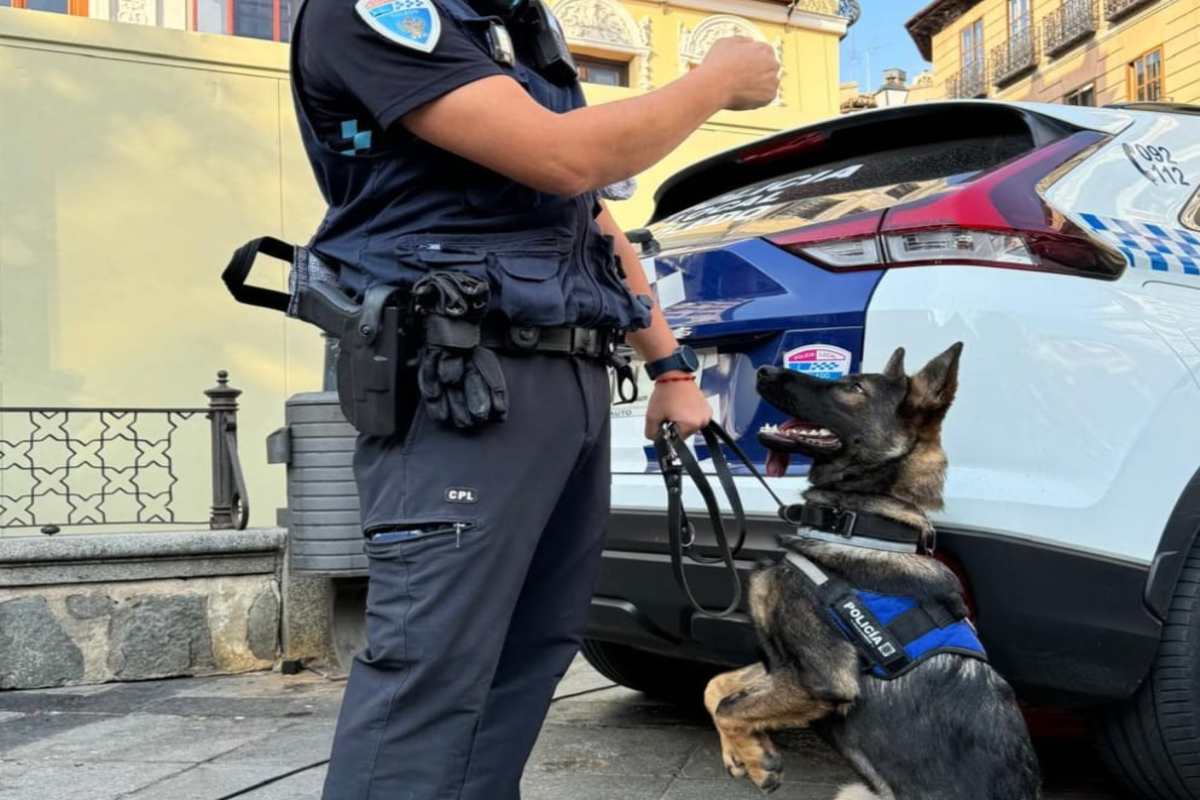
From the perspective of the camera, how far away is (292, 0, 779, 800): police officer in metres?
1.58

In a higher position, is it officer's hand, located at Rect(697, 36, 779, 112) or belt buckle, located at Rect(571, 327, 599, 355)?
officer's hand, located at Rect(697, 36, 779, 112)

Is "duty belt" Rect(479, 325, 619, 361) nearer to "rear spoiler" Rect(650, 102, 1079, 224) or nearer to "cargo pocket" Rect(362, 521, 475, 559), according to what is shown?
"cargo pocket" Rect(362, 521, 475, 559)

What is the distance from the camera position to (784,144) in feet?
11.3

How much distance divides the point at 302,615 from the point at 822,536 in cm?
359

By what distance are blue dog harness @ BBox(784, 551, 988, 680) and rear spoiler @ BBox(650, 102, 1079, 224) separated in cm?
118

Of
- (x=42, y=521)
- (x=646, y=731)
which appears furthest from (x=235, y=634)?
(x=42, y=521)

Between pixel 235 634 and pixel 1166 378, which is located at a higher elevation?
pixel 1166 378

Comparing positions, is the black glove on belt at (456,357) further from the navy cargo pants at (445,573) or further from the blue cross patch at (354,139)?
the blue cross patch at (354,139)

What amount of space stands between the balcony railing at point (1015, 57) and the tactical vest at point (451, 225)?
28.2 metres

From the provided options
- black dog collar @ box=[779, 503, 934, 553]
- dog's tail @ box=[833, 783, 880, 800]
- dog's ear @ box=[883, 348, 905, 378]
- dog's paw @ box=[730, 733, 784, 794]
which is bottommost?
dog's tail @ box=[833, 783, 880, 800]

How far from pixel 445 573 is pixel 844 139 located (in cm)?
214

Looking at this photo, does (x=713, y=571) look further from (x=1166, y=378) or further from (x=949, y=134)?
(x=949, y=134)

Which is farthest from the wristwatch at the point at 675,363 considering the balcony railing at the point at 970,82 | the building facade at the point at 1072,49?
the balcony railing at the point at 970,82

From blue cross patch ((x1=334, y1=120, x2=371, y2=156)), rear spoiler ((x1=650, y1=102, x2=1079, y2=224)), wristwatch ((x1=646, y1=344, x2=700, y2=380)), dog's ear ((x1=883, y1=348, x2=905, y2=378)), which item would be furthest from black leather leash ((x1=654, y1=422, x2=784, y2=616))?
rear spoiler ((x1=650, y1=102, x2=1079, y2=224))
